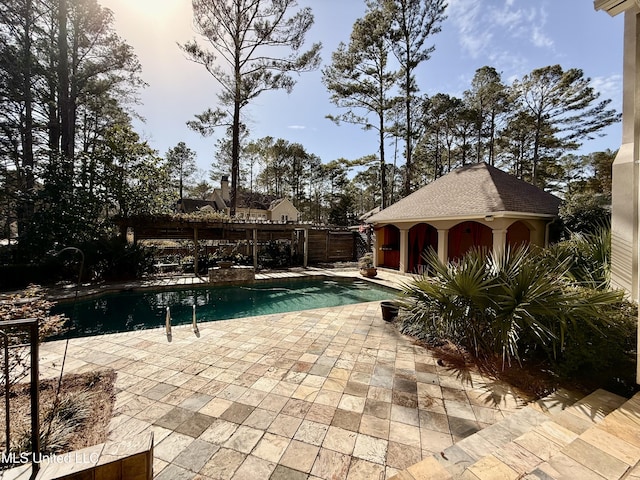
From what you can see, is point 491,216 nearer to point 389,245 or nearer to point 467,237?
point 467,237

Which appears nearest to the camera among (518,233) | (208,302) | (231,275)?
(208,302)

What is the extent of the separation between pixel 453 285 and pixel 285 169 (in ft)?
93.2

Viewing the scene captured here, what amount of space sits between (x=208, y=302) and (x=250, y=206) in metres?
19.4

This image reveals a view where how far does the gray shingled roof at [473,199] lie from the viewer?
30.1 feet

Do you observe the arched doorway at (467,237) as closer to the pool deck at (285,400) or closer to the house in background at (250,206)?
the pool deck at (285,400)

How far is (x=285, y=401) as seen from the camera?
305cm

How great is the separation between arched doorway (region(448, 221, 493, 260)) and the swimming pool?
418cm

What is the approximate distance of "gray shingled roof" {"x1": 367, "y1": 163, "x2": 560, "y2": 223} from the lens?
361 inches

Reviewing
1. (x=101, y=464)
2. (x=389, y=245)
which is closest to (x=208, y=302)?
(x=101, y=464)

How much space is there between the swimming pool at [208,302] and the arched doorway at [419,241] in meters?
3.05

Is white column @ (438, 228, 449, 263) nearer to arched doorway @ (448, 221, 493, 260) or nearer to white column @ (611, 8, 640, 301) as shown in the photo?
arched doorway @ (448, 221, 493, 260)

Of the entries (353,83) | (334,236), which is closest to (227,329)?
(334,236)

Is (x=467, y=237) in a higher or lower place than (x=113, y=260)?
higher

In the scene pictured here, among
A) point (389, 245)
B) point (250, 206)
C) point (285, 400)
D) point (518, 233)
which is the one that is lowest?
point (285, 400)
